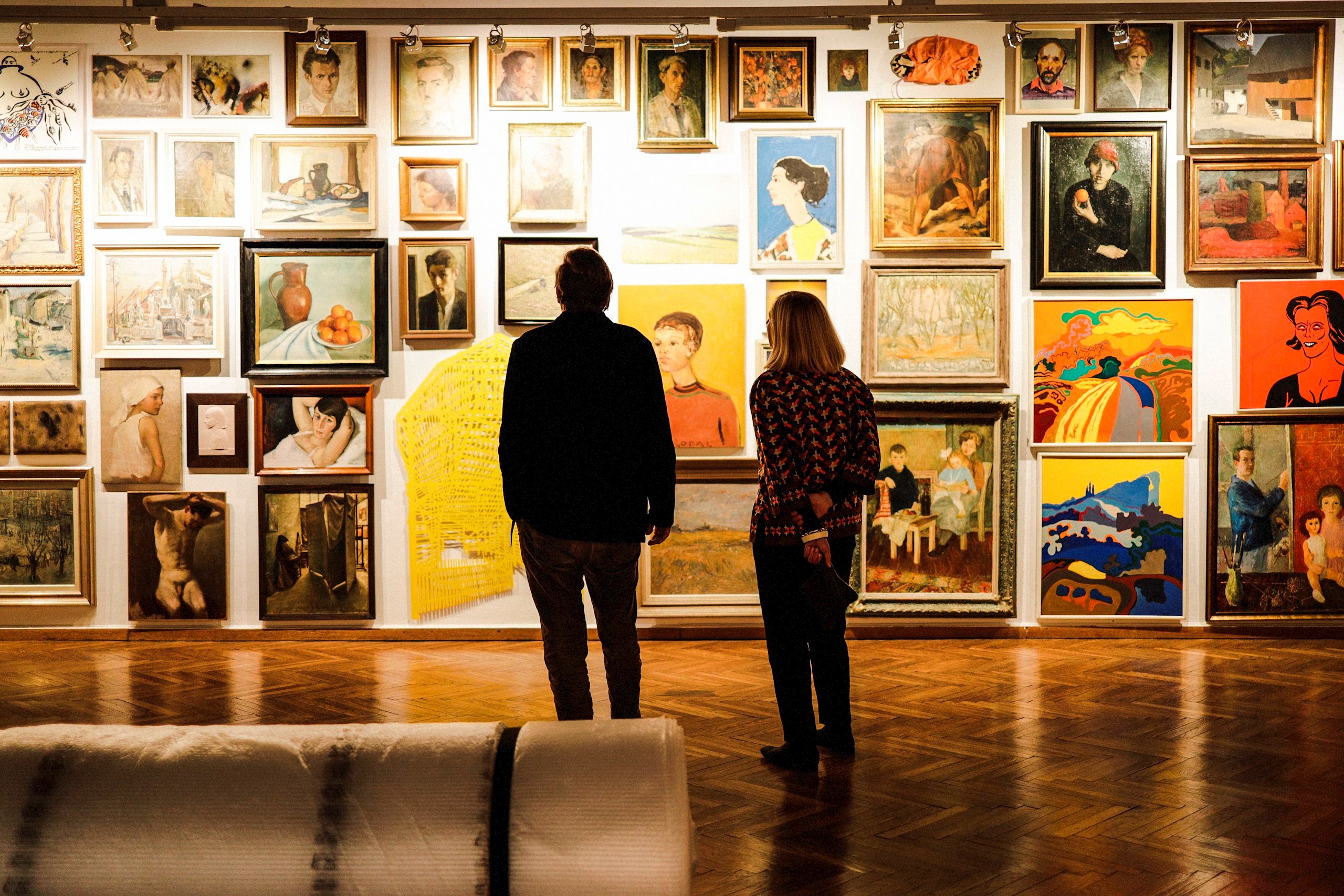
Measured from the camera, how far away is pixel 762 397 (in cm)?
365

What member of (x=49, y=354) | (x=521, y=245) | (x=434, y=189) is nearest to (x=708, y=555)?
(x=521, y=245)

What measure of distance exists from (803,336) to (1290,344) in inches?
154

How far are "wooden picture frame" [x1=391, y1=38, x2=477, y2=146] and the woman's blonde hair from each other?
316 centimetres

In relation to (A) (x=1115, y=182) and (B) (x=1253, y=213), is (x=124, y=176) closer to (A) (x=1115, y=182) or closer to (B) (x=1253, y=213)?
(A) (x=1115, y=182)

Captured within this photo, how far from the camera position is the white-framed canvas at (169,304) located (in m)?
6.24

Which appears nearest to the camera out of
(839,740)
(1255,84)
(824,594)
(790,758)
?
(824,594)

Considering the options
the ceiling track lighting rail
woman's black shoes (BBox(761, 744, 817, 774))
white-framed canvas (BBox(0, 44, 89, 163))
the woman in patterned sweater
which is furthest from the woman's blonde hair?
white-framed canvas (BBox(0, 44, 89, 163))

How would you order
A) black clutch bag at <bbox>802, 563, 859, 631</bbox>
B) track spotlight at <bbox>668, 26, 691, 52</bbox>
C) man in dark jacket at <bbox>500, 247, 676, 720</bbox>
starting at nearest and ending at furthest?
1. man in dark jacket at <bbox>500, 247, 676, 720</bbox>
2. black clutch bag at <bbox>802, 563, 859, 631</bbox>
3. track spotlight at <bbox>668, 26, 691, 52</bbox>

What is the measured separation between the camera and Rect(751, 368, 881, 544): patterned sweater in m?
3.60

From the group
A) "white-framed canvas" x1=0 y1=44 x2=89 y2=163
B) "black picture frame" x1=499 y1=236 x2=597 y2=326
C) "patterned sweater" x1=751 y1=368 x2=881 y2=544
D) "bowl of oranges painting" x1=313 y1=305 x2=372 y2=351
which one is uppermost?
"white-framed canvas" x1=0 y1=44 x2=89 y2=163

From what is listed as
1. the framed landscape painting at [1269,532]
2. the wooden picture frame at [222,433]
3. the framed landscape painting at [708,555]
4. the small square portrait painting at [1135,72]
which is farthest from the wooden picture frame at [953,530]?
the wooden picture frame at [222,433]

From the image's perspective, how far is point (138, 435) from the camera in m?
6.29

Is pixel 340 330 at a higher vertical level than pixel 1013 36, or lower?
lower

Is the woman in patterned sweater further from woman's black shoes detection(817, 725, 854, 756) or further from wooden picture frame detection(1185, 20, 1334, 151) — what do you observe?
wooden picture frame detection(1185, 20, 1334, 151)
